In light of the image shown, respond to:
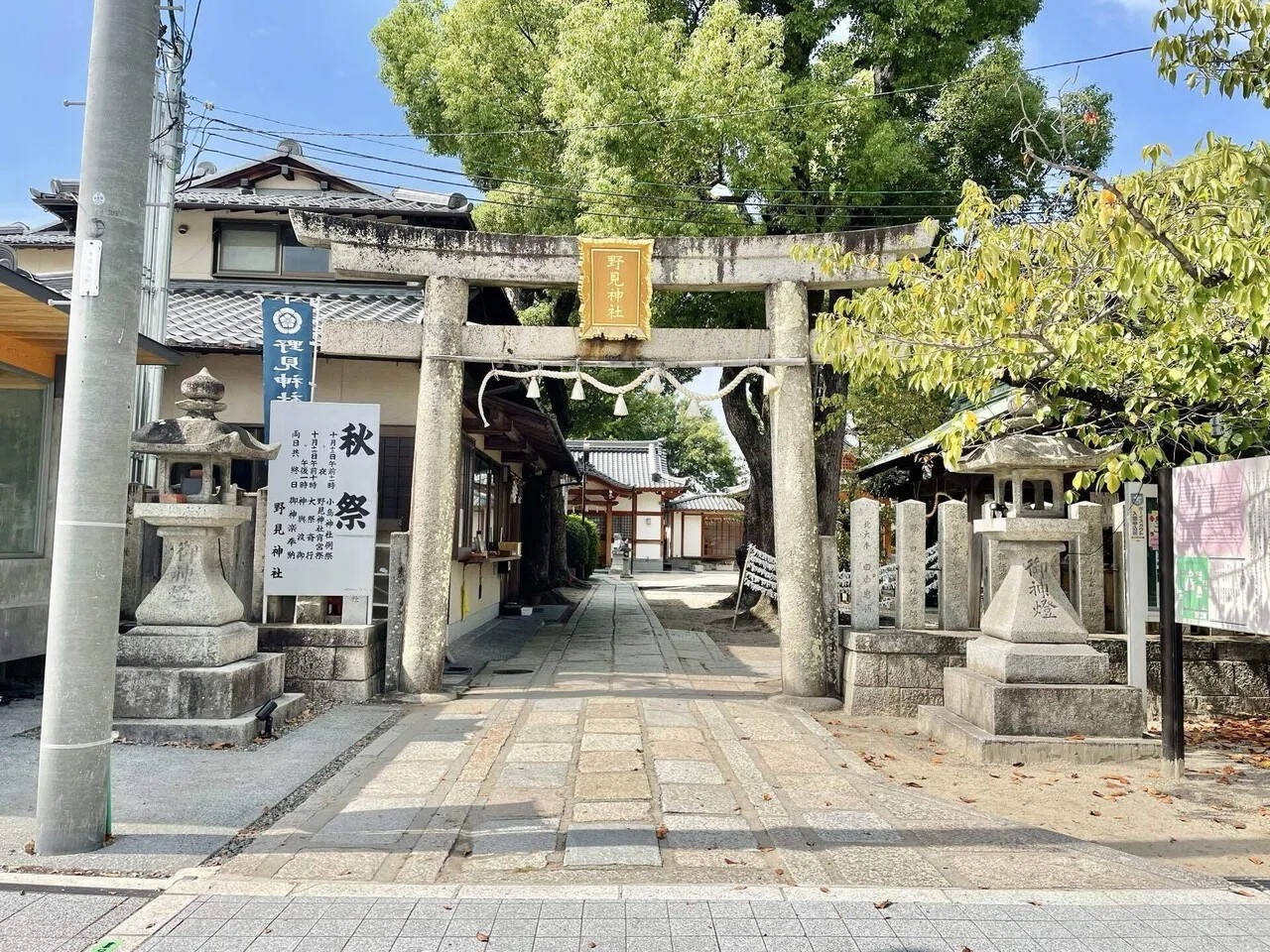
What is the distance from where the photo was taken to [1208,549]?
21.2ft

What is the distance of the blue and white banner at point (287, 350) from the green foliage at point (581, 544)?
67.7 ft

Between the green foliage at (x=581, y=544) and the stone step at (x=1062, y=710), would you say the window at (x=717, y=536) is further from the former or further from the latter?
the stone step at (x=1062, y=710)

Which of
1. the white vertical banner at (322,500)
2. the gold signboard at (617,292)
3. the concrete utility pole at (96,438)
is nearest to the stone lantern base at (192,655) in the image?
the white vertical banner at (322,500)


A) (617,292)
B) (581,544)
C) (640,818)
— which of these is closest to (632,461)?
(581,544)

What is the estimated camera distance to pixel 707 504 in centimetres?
4759

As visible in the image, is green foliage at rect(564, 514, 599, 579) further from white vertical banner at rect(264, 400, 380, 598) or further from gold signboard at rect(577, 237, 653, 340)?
gold signboard at rect(577, 237, 653, 340)

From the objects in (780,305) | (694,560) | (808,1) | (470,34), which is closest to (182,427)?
(780,305)

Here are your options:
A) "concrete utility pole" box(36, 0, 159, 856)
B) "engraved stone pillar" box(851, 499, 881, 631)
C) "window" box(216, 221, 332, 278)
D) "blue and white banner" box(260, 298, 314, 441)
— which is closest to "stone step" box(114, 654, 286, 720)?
"concrete utility pole" box(36, 0, 159, 856)

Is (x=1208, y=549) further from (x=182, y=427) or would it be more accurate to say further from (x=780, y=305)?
(x=182, y=427)

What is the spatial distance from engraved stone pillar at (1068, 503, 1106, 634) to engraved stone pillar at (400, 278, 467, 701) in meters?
6.69

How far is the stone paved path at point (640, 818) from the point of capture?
470cm

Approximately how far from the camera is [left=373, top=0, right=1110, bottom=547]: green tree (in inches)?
512

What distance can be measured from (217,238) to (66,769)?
11.8 m

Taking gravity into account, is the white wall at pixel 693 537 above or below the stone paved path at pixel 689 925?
above
